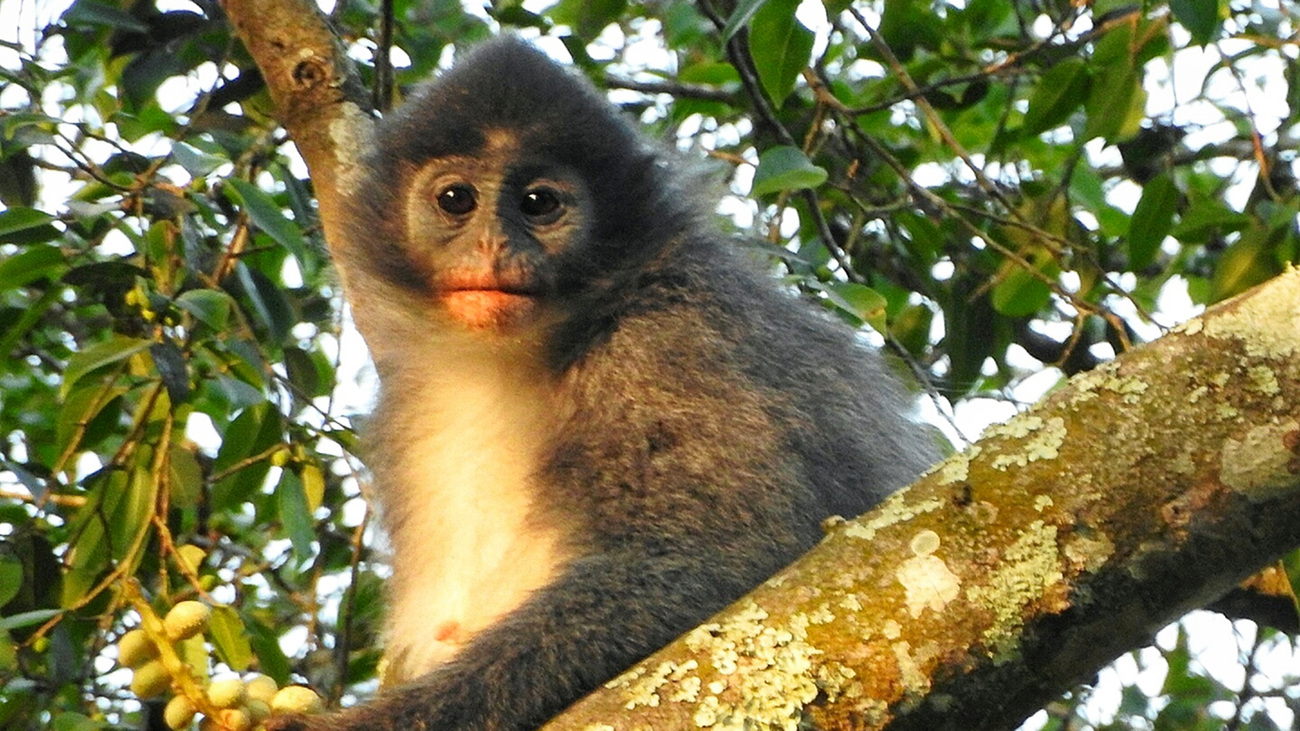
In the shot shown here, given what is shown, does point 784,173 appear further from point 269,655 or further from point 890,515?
point 269,655

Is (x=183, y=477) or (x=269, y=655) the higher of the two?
(x=183, y=477)

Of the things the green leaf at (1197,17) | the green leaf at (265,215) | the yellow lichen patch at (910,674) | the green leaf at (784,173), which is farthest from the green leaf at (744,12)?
the yellow lichen patch at (910,674)

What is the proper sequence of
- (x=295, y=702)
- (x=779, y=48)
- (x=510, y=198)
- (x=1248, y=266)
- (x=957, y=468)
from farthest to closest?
(x=1248, y=266) < (x=510, y=198) < (x=779, y=48) < (x=295, y=702) < (x=957, y=468)

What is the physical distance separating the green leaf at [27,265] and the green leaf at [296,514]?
0.89 metres

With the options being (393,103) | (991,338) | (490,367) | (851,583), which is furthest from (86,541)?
(991,338)

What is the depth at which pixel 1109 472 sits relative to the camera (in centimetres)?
264

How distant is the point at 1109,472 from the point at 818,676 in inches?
24.6

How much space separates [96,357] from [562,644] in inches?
60.2

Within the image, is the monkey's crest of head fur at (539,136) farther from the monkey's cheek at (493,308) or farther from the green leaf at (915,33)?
the green leaf at (915,33)

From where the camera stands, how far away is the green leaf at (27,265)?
13.2 ft

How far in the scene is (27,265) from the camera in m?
4.06

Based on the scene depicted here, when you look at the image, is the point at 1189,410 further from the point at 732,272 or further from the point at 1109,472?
the point at 732,272

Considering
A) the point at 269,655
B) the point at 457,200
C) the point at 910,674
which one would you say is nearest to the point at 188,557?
the point at 269,655

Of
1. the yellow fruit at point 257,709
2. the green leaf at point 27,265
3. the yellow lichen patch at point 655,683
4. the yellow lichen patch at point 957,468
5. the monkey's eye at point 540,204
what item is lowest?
the yellow lichen patch at point 655,683
